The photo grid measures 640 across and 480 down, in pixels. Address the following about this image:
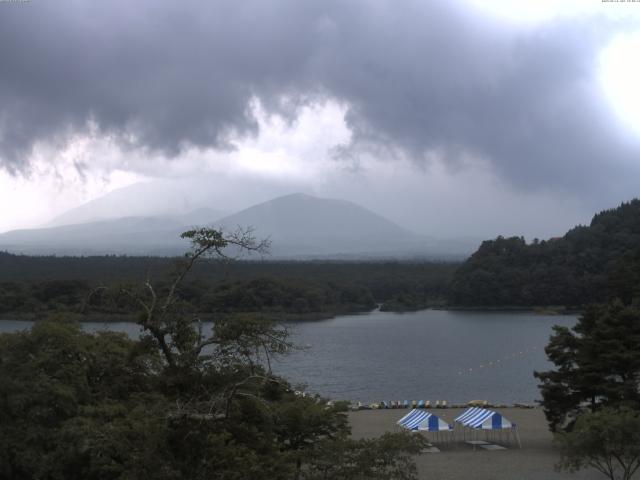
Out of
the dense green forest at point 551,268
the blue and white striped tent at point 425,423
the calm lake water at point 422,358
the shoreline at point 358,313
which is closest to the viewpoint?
the blue and white striped tent at point 425,423

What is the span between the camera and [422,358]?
34594 millimetres

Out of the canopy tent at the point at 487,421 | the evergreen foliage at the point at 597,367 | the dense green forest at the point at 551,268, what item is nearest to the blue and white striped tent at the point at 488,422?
the canopy tent at the point at 487,421

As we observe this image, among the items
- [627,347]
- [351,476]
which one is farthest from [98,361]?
[627,347]

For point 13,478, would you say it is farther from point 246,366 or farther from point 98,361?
point 246,366

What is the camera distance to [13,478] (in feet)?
28.6

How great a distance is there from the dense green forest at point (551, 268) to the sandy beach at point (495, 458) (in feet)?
139

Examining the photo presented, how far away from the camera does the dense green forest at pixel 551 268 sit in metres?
60.6

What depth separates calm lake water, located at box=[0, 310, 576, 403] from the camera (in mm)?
25828

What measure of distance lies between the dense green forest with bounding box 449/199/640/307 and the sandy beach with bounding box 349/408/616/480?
42.3 m

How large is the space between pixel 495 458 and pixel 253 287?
40.9 meters

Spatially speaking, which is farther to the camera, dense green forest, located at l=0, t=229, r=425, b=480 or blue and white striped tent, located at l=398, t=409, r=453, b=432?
blue and white striped tent, located at l=398, t=409, r=453, b=432

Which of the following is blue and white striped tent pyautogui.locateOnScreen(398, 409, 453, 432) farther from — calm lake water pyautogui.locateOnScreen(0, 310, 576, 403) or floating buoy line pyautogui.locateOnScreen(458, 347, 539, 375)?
floating buoy line pyautogui.locateOnScreen(458, 347, 539, 375)

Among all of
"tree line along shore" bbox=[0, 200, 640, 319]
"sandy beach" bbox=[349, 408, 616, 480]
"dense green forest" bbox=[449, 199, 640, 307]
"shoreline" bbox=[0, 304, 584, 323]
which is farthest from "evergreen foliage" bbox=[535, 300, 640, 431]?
"dense green forest" bbox=[449, 199, 640, 307]

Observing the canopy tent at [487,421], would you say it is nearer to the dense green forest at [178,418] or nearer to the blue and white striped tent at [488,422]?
the blue and white striped tent at [488,422]
